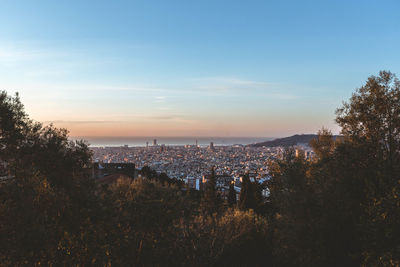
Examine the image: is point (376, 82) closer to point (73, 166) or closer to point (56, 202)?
point (56, 202)

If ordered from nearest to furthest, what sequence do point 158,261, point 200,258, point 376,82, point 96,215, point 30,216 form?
point 30,216, point 158,261, point 96,215, point 200,258, point 376,82

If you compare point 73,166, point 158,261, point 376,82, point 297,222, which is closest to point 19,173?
point 158,261

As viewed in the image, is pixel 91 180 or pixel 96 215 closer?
pixel 96 215

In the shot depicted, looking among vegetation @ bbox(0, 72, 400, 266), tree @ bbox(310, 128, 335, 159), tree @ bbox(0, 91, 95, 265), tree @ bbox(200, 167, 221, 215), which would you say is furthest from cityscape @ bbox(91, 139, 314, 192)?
tree @ bbox(0, 91, 95, 265)

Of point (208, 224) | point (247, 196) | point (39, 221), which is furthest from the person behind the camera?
point (247, 196)

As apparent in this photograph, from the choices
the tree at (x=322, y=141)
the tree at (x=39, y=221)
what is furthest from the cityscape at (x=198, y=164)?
the tree at (x=39, y=221)

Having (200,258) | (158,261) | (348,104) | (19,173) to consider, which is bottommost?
(200,258)

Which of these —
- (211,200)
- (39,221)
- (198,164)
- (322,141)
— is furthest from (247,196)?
(198,164)

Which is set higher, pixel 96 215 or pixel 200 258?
pixel 96 215

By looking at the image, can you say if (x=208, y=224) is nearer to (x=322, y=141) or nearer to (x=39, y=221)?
(x=39, y=221)
